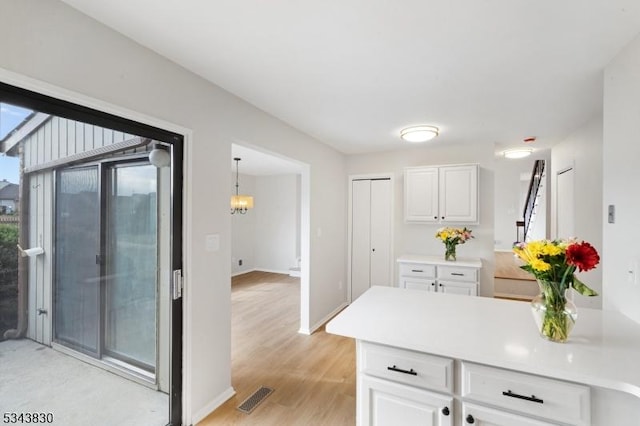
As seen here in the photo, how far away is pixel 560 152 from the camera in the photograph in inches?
155

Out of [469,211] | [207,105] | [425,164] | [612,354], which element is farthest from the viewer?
[425,164]

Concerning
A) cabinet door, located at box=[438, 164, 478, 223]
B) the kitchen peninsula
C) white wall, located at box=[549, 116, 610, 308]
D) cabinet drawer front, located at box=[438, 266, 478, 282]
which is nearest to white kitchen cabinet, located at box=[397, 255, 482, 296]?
cabinet drawer front, located at box=[438, 266, 478, 282]

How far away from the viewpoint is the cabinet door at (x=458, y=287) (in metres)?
3.55

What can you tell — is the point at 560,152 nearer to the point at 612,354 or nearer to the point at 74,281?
the point at 612,354

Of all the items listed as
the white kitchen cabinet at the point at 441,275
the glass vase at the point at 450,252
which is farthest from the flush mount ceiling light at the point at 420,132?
the white kitchen cabinet at the point at 441,275

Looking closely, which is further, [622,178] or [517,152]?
[517,152]

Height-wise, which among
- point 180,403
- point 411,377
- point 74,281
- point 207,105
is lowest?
point 180,403

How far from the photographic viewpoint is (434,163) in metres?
4.26

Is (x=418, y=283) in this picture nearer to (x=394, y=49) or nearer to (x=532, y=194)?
(x=394, y=49)

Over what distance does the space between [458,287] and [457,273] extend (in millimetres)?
173

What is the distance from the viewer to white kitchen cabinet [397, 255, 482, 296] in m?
3.58

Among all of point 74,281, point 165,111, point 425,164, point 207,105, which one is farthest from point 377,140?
point 74,281

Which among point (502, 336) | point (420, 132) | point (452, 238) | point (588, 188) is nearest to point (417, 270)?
point (452, 238)

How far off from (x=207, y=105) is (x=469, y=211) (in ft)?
11.0
